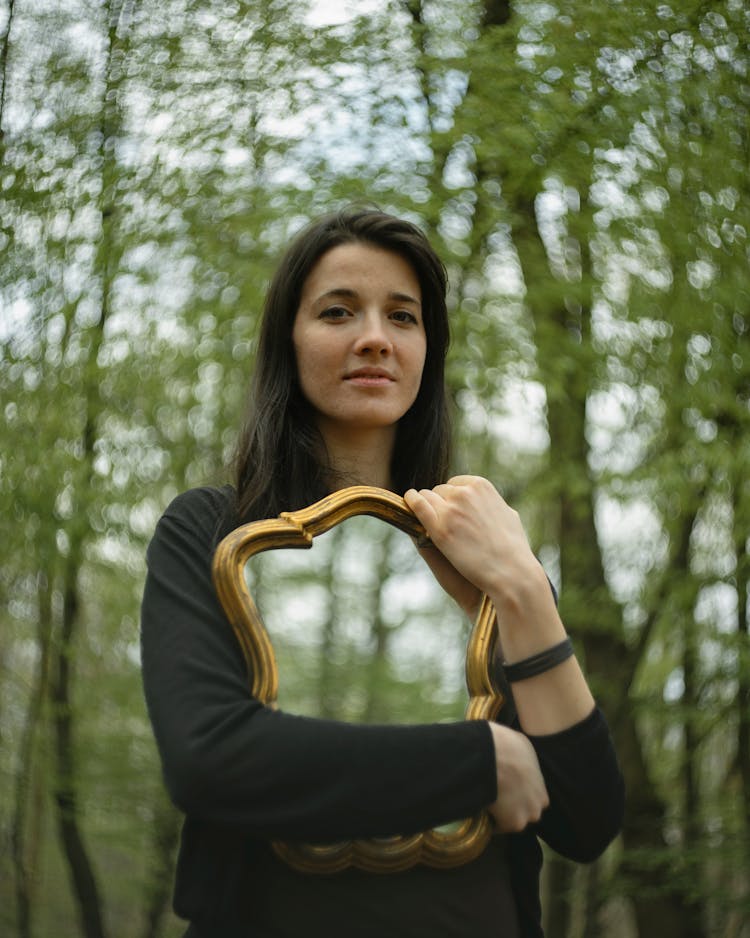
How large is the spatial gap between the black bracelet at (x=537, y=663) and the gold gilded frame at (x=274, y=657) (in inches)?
2.9

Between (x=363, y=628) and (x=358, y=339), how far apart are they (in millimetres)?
613

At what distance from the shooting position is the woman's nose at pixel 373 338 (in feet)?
4.31

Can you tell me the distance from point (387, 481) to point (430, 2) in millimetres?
2449

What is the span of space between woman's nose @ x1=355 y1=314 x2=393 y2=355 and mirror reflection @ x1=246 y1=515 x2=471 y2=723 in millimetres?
232

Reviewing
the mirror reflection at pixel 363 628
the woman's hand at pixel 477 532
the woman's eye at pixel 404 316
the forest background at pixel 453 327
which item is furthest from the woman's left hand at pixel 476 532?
the forest background at pixel 453 327

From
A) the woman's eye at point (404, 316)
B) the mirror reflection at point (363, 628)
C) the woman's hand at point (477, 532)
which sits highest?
the woman's eye at point (404, 316)

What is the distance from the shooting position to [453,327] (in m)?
3.25

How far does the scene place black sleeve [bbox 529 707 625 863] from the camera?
1.15 meters

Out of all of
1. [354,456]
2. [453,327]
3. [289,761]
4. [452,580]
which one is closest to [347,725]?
[289,761]

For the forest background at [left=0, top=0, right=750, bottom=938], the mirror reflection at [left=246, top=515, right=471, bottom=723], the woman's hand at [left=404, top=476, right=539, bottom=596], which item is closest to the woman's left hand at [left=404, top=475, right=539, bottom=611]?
the woman's hand at [left=404, top=476, right=539, bottom=596]

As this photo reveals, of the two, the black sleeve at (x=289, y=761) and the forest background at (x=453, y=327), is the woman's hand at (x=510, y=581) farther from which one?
the forest background at (x=453, y=327)

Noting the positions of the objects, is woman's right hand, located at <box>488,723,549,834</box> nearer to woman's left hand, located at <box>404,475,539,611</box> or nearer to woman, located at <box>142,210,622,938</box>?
woman, located at <box>142,210,622,938</box>

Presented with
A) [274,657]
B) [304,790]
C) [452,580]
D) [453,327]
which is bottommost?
[304,790]

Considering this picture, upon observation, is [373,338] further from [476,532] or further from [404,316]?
[476,532]
